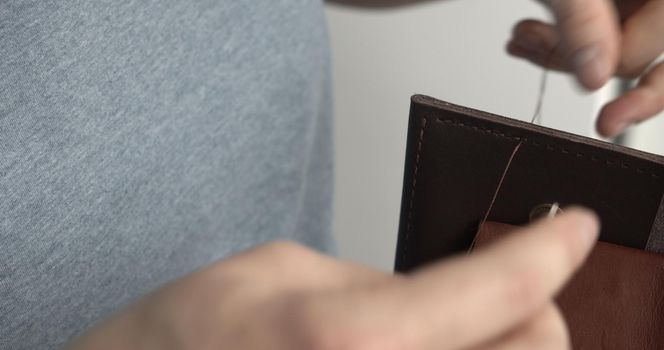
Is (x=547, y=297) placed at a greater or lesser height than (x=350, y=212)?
greater

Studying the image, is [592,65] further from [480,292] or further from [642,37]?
[480,292]

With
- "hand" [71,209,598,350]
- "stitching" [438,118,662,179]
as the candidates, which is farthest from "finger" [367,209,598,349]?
"stitching" [438,118,662,179]

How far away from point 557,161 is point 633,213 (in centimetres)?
5

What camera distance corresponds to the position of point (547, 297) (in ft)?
0.73

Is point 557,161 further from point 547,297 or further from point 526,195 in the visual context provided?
point 547,297

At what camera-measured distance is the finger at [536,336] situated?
0.74 ft

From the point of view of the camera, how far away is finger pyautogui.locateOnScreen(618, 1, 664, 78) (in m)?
0.43

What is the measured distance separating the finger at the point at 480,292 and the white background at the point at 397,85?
317mm

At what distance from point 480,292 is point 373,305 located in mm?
31

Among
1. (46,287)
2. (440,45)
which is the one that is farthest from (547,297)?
(440,45)

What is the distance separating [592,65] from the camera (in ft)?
1.23

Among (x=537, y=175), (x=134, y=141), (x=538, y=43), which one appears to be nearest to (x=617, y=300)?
(x=537, y=175)

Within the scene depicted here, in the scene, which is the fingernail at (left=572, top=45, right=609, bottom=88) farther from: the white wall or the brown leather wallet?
the white wall

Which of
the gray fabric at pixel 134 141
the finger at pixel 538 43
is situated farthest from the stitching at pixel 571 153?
the gray fabric at pixel 134 141
